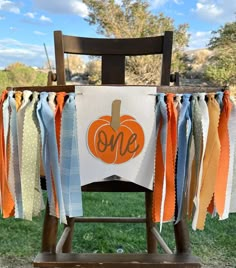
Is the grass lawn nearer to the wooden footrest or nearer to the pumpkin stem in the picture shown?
the wooden footrest

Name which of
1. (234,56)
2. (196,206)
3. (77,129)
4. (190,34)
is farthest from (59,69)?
(190,34)

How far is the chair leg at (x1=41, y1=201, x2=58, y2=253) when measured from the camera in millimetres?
917

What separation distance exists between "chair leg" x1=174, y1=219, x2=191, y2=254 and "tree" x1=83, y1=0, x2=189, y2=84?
857cm

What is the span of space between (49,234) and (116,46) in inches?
24.6

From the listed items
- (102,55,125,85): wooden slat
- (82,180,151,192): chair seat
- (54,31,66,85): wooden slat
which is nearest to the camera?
(82,180,151,192): chair seat

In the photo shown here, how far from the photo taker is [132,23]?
9.73 m

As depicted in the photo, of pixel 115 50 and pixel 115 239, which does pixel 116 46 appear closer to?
pixel 115 50

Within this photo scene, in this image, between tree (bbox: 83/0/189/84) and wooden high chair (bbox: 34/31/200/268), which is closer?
wooden high chair (bbox: 34/31/200/268)

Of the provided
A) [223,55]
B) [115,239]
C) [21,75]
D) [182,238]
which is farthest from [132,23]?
[182,238]

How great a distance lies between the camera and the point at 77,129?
0.79m

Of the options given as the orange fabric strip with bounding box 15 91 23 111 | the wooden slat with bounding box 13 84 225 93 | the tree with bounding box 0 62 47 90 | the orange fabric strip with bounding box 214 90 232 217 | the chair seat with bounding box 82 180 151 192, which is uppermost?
the wooden slat with bounding box 13 84 225 93

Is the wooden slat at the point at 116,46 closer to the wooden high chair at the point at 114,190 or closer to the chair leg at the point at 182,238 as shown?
the wooden high chair at the point at 114,190

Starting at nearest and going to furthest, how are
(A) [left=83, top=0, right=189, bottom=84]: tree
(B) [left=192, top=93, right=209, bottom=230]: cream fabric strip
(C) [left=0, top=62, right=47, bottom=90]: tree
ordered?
(B) [left=192, top=93, right=209, bottom=230]: cream fabric strip, (C) [left=0, top=62, right=47, bottom=90]: tree, (A) [left=83, top=0, right=189, bottom=84]: tree

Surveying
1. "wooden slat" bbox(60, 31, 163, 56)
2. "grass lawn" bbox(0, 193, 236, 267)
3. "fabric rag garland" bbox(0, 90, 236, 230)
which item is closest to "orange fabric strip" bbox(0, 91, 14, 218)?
"fabric rag garland" bbox(0, 90, 236, 230)
